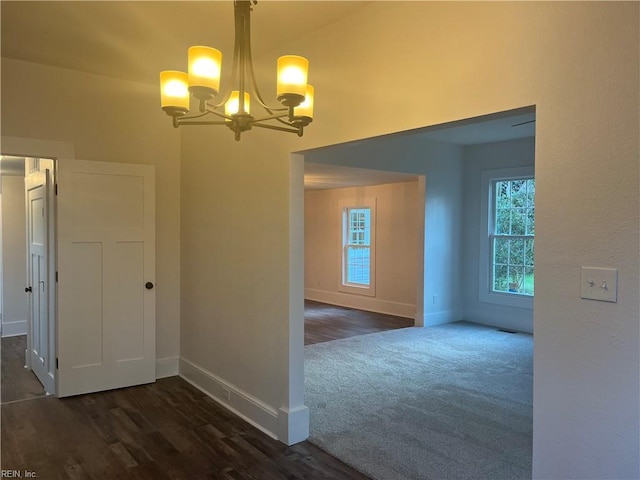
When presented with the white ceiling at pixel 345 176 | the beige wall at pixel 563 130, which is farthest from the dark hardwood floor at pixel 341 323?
the beige wall at pixel 563 130

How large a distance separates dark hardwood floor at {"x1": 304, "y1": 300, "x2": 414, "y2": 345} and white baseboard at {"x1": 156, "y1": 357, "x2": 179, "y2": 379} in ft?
5.92

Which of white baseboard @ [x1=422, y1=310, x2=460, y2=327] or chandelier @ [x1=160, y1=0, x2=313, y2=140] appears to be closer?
chandelier @ [x1=160, y1=0, x2=313, y2=140]

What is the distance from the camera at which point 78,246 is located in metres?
4.02

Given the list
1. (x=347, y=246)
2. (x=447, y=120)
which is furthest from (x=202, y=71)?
(x=347, y=246)

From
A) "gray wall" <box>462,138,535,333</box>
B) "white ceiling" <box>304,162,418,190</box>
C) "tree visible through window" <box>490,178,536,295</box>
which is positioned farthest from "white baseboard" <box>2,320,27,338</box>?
"tree visible through window" <box>490,178,536,295</box>

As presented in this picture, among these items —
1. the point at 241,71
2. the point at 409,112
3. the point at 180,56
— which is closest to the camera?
the point at 241,71

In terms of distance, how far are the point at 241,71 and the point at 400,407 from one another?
2.94 metres

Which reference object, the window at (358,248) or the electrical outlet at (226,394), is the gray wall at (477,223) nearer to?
the window at (358,248)

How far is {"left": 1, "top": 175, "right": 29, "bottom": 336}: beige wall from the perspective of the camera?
6359 mm

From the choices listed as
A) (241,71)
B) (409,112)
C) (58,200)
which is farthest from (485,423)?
(58,200)

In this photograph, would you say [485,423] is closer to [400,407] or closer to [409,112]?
[400,407]

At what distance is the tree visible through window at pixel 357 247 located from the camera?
8.77m

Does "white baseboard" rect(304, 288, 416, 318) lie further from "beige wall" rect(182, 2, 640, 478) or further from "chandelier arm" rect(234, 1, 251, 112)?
"chandelier arm" rect(234, 1, 251, 112)

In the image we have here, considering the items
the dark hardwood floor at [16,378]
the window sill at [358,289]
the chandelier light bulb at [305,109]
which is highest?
the chandelier light bulb at [305,109]
